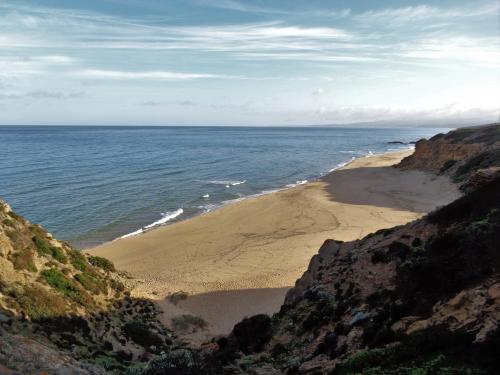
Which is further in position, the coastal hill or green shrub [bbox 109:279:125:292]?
green shrub [bbox 109:279:125:292]

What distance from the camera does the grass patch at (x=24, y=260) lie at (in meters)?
19.2

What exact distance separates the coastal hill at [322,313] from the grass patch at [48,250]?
73 mm

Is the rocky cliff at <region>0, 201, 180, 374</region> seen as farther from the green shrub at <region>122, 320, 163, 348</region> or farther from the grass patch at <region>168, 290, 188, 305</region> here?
the grass patch at <region>168, 290, 188, 305</region>

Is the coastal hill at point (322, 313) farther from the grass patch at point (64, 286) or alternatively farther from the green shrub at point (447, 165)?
the green shrub at point (447, 165)

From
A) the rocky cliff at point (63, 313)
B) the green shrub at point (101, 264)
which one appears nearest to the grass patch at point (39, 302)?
the rocky cliff at point (63, 313)

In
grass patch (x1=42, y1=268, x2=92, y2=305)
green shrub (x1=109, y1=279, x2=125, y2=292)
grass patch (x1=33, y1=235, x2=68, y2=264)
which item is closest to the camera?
grass patch (x1=42, y1=268, x2=92, y2=305)

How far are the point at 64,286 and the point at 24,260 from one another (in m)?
2.18

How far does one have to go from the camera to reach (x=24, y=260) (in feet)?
64.5

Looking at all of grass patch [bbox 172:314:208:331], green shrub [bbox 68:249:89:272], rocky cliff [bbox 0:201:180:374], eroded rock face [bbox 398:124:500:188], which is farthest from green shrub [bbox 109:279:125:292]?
eroded rock face [bbox 398:124:500:188]

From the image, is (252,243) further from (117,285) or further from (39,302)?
(39,302)

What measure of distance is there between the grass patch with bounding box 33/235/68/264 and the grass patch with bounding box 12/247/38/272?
1.04 meters

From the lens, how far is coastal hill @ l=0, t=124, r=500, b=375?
11.4 meters

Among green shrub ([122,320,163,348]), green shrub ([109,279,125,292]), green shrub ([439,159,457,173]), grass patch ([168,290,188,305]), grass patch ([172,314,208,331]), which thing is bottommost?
grass patch ([172,314,208,331])

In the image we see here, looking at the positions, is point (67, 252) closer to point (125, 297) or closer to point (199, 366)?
point (125, 297)
